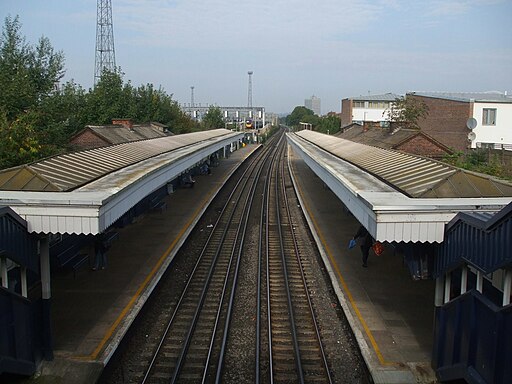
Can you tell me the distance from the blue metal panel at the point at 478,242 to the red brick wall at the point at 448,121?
27.2 metres

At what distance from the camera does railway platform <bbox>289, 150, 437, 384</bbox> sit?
25.4ft

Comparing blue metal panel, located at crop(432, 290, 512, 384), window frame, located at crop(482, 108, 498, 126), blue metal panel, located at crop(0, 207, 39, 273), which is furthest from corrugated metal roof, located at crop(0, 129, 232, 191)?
window frame, located at crop(482, 108, 498, 126)

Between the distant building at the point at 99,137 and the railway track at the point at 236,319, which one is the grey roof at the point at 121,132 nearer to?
the distant building at the point at 99,137

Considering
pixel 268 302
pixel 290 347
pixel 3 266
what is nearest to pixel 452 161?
pixel 268 302

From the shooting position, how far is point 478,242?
6164mm

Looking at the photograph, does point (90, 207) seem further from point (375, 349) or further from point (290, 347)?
point (375, 349)

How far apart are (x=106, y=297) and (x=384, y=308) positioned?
5672 millimetres

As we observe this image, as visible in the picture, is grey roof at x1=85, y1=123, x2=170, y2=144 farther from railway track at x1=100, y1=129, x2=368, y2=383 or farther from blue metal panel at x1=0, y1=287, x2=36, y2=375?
blue metal panel at x1=0, y1=287, x2=36, y2=375

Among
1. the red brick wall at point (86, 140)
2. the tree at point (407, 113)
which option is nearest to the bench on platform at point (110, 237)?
the red brick wall at point (86, 140)

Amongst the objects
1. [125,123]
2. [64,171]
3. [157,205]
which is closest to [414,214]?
[64,171]

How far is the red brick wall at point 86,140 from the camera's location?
24080 millimetres

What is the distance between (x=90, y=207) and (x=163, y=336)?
121 inches

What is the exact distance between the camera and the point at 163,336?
9031 millimetres

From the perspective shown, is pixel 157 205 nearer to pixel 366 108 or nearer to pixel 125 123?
pixel 125 123
